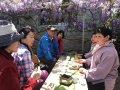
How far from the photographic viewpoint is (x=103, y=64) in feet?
13.5

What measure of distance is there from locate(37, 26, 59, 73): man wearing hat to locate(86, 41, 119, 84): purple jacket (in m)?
2.39

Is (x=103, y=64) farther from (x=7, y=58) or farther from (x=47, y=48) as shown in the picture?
(x=47, y=48)

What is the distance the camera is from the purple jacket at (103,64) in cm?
410

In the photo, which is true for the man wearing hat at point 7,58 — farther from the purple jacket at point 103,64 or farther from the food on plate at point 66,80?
the purple jacket at point 103,64

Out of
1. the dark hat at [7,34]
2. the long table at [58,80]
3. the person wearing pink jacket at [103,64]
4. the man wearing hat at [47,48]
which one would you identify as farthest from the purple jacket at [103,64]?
the man wearing hat at [47,48]

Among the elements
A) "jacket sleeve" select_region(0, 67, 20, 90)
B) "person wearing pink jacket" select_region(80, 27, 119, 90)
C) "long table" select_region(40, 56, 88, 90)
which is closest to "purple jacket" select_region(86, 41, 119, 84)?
"person wearing pink jacket" select_region(80, 27, 119, 90)

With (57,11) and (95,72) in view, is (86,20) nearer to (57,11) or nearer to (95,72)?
(57,11)

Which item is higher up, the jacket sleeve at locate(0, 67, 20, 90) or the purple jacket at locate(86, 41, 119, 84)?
the jacket sleeve at locate(0, 67, 20, 90)

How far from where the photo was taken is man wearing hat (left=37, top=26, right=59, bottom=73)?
666 cm

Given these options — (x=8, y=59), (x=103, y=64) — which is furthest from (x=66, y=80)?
(x=8, y=59)

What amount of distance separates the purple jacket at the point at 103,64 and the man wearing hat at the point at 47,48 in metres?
2.39

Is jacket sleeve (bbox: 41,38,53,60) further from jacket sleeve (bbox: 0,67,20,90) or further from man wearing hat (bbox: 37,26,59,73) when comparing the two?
jacket sleeve (bbox: 0,67,20,90)

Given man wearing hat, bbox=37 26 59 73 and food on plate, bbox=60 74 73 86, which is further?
man wearing hat, bbox=37 26 59 73

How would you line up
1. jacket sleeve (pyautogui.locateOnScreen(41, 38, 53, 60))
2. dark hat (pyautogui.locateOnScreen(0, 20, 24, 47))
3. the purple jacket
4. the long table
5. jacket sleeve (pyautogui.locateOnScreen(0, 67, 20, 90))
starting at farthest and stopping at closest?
jacket sleeve (pyautogui.locateOnScreen(41, 38, 53, 60)), the purple jacket, the long table, dark hat (pyautogui.locateOnScreen(0, 20, 24, 47)), jacket sleeve (pyautogui.locateOnScreen(0, 67, 20, 90))
